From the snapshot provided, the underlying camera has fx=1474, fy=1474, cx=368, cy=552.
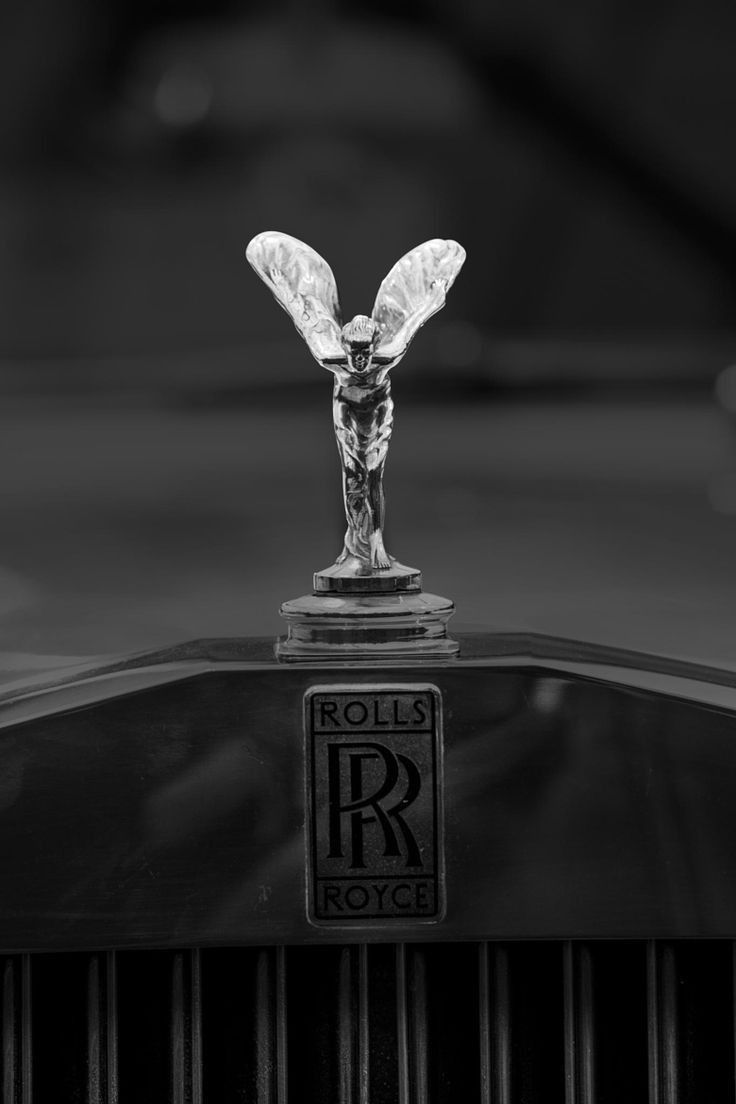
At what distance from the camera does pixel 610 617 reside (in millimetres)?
963

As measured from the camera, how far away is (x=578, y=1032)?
845mm

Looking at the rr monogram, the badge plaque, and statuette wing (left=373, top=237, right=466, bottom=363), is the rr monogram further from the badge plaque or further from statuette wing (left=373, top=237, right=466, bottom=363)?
statuette wing (left=373, top=237, right=466, bottom=363)

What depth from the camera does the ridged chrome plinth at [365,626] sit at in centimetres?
85

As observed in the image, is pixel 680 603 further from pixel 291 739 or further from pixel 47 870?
pixel 47 870

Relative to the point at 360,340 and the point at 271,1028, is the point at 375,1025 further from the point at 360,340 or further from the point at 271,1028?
the point at 360,340

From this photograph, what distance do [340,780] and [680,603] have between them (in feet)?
1.08

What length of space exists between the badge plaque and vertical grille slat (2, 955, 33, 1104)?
19 centimetres

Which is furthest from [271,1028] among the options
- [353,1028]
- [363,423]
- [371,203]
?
[371,203]

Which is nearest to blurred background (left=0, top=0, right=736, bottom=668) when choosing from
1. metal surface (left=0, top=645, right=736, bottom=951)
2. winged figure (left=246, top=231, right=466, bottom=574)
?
winged figure (left=246, top=231, right=466, bottom=574)

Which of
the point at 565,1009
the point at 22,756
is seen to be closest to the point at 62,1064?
the point at 22,756

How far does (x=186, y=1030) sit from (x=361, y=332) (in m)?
0.42

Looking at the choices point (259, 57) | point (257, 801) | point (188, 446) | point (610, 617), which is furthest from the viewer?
point (259, 57)

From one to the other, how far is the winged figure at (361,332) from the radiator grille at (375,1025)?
0.25 meters

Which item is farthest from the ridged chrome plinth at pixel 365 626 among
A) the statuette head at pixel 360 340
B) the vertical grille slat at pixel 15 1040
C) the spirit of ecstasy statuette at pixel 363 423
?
the vertical grille slat at pixel 15 1040
